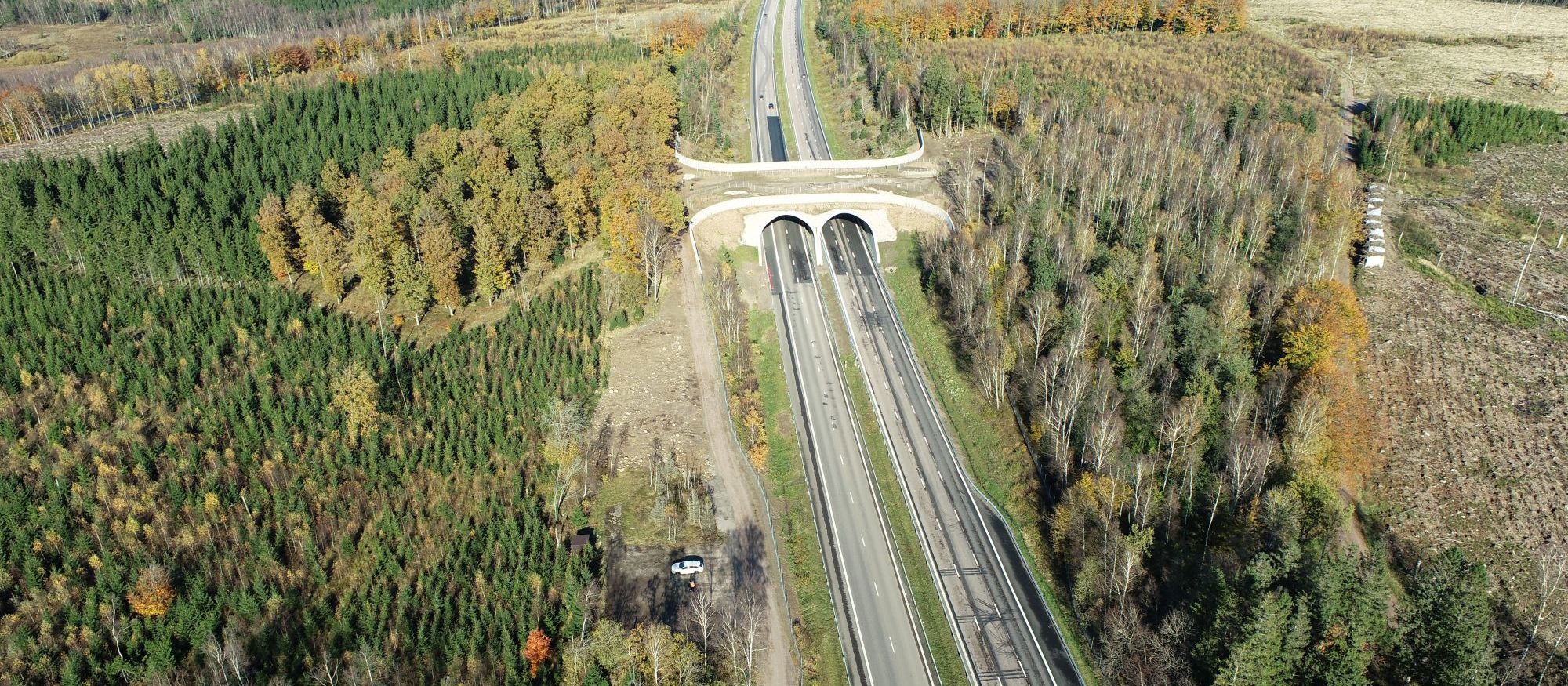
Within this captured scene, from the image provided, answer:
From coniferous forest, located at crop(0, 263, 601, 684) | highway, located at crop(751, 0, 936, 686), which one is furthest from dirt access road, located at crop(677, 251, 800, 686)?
coniferous forest, located at crop(0, 263, 601, 684)

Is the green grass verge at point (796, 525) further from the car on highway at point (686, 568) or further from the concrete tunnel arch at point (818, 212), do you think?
the concrete tunnel arch at point (818, 212)

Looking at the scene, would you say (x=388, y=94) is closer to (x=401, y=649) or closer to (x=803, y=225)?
(x=803, y=225)

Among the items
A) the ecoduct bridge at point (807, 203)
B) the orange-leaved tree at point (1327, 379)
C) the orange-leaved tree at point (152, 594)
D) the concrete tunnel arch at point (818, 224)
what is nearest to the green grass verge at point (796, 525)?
the concrete tunnel arch at point (818, 224)

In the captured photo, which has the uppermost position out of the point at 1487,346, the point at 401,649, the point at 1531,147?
the point at 1531,147

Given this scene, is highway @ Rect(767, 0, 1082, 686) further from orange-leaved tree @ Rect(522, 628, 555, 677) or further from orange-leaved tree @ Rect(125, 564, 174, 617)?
orange-leaved tree @ Rect(125, 564, 174, 617)

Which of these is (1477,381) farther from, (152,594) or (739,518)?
(152,594)

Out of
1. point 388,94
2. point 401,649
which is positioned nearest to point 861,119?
point 388,94
